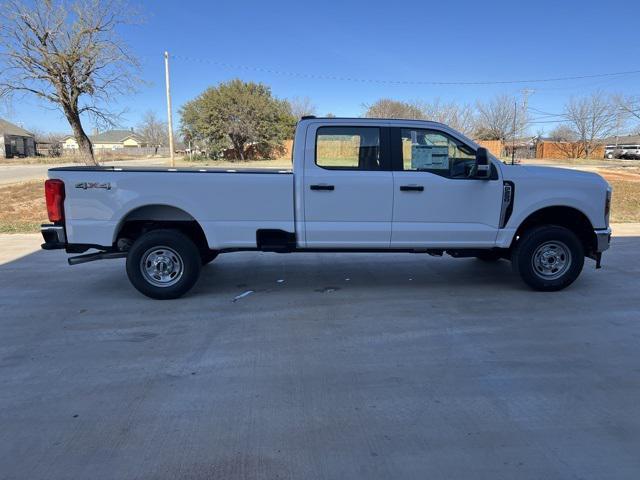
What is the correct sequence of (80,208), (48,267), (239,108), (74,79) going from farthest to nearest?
(239,108)
(74,79)
(48,267)
(80,208)

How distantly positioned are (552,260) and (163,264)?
4.77m

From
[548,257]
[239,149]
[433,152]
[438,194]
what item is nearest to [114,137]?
[239,149]

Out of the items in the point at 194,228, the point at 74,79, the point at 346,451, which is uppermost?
the point at 74,79

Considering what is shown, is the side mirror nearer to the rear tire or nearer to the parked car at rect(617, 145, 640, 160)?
Answer: the rear tire

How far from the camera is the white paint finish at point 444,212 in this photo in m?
5.89

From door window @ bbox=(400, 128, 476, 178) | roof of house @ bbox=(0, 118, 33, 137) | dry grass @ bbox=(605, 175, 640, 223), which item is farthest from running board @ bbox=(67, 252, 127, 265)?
roof of house @ bbox=(0, 118, 33, 137)

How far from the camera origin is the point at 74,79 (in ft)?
55.7

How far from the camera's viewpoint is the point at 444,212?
19.6 ft

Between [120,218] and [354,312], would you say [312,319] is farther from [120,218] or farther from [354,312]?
[120,218]

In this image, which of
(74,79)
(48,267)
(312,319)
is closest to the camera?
(312,319)

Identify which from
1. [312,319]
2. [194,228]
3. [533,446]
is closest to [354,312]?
[312,319]

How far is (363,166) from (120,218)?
2.88 metres

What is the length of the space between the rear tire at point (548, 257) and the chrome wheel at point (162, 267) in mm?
4113

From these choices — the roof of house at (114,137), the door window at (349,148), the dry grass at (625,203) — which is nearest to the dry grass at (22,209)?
the door window at (349,148)
